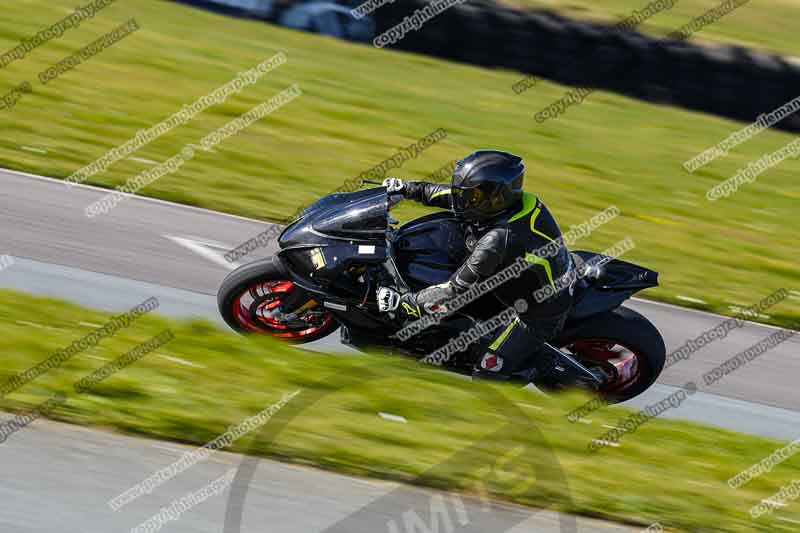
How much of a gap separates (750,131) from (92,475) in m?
14.6

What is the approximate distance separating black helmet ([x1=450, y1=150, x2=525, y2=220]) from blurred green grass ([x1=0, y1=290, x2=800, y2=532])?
4.18ft

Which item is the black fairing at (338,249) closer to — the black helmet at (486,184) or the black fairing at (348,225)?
the black fairing at (348,225)

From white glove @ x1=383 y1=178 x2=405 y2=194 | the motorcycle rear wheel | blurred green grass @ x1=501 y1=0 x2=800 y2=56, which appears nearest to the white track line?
the motorcycle rear wheel

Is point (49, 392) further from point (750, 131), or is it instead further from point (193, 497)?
point (750, 131)

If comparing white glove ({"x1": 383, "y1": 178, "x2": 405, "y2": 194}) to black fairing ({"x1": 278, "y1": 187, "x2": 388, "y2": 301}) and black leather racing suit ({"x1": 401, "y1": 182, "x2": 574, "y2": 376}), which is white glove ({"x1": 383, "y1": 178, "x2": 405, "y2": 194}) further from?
black leather racing suit ({"x1": 401, "y1": 182, "x2": 574, "y2": 376})

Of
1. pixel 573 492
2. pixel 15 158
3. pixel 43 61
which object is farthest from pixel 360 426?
pixel 43 61

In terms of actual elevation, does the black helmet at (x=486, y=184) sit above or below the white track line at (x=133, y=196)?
above

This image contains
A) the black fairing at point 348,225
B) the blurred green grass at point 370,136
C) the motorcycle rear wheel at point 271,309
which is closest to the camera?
the black fairing at point 348,225

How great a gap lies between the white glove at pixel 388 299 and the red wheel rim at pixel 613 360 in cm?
144

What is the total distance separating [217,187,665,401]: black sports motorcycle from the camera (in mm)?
7469

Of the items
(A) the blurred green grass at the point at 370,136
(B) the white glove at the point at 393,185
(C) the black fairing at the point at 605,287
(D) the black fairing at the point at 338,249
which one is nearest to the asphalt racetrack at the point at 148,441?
(A) the blurred green grass at the point at 370,136

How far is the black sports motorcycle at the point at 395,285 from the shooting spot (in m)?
7.47

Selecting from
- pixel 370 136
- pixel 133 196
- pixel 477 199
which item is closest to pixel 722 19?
pixel 370 136

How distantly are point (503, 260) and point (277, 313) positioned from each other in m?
1.81
